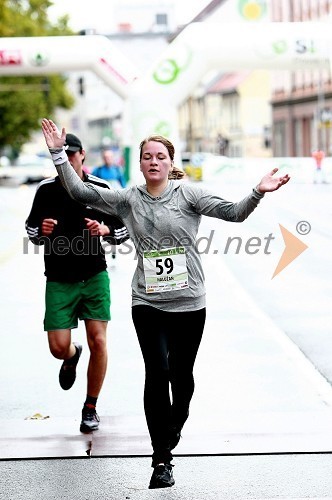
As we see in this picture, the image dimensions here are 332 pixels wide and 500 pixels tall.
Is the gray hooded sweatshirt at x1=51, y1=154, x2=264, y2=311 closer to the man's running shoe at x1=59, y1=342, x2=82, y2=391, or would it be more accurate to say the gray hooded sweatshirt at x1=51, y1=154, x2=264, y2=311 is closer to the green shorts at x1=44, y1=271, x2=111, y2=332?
the green shorts at x1=44, y1=271, x2=111, y2=332

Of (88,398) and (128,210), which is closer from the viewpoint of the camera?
(128,210)

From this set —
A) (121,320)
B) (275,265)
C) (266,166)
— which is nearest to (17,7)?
(266,166)

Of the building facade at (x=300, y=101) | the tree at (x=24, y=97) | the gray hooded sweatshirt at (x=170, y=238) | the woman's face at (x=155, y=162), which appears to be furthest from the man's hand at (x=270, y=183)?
the tree at (x=24, y=97)

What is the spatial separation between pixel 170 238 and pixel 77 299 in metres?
1.36

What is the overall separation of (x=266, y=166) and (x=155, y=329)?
44054mm

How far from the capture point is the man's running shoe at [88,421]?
7.14 meters

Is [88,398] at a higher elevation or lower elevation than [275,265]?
higher

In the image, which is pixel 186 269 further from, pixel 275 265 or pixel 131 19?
pixel 131 19

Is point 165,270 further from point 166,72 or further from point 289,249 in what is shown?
point 166,72

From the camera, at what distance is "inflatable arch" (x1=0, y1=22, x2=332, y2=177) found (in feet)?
87.5

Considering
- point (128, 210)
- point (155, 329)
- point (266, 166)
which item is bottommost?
point (266, 166)

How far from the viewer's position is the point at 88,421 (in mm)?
7156

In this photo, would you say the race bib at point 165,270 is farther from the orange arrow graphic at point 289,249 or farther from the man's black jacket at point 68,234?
the orange arrow graphic at point 289,249

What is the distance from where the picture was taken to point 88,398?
7.14m
